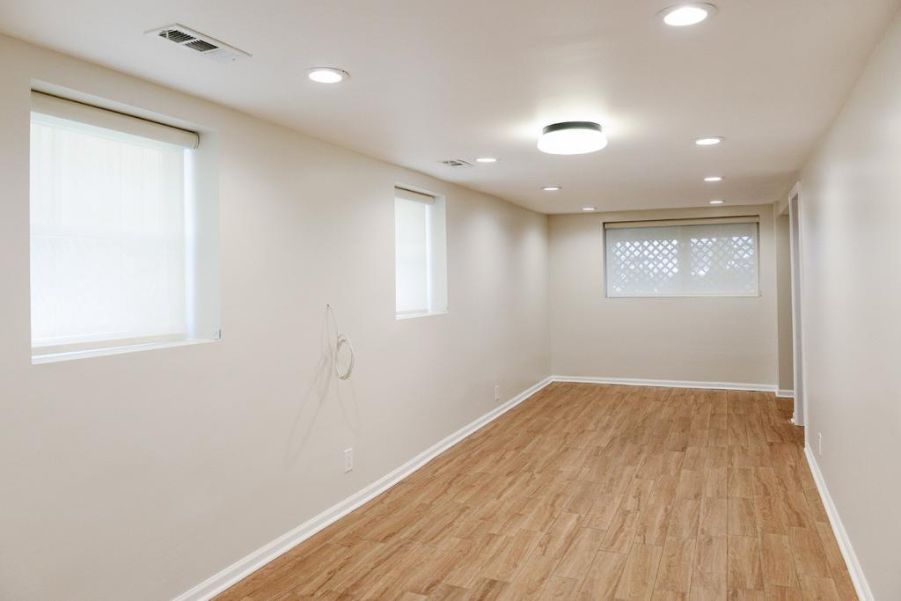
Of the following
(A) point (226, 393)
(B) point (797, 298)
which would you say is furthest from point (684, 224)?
(A) point (226, 393)

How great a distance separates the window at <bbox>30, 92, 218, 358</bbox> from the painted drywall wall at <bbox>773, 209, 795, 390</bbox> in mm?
6318

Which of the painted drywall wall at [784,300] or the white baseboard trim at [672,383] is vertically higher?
the painted drywall wall at [784,300]

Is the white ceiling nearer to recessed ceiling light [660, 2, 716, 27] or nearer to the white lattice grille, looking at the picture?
recessed ceiling light [660, 2, 716, 27]

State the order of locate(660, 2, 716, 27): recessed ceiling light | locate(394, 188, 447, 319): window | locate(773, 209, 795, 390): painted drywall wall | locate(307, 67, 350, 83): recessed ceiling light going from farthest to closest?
locate(773, 209, 795, 390): painted drywall wall → locate(394, 188, 447, 319): window → locate(307, 67, 350, 83): recessed ceiling light → locate(660, 2, 716, 27): recessed ceiling light

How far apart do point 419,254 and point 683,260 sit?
13.6 ft

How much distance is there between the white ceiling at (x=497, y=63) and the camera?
1.97 metres

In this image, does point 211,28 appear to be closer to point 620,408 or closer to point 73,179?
point 73,179

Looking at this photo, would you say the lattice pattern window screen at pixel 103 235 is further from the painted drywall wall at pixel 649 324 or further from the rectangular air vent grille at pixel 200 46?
the painted drywall wall at pixel 649 324

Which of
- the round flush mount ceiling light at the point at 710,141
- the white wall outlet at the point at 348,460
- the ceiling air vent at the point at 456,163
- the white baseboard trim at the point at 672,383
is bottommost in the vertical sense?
the white baseboard trim at the point at 672,383

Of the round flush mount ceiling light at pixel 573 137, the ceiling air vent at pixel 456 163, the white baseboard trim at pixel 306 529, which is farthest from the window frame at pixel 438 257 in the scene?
the round flush mount ceiling light at pixel 573 137

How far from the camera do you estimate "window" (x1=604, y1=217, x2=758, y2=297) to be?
7.65m

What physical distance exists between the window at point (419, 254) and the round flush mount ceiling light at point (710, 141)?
6.71 feet

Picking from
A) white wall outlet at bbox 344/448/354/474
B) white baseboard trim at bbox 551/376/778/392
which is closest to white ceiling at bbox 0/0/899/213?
white wall outlet at bbox 344/448/354/474

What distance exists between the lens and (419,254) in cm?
512
